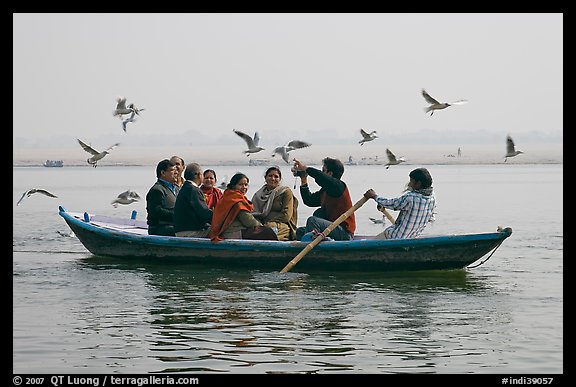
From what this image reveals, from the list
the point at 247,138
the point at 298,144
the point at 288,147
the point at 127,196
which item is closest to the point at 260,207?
the point at 298,144

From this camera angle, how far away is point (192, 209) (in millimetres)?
14977

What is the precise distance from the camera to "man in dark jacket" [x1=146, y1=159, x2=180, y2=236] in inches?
599

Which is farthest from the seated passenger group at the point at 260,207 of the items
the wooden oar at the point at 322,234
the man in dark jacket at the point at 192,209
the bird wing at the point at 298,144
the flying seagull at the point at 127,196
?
the flying seagull at the point at 127,196

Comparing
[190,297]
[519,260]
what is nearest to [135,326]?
[190,297]

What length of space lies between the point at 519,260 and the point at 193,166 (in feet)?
16.0

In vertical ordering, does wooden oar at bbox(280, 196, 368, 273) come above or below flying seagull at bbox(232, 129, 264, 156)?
below

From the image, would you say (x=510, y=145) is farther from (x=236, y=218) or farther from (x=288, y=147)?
(x=236, y=218)

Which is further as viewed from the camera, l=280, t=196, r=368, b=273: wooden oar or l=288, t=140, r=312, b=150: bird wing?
l=288, t=140, r=312, b=150: bird wing

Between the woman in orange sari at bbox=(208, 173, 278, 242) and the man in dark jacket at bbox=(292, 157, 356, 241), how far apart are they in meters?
0.60

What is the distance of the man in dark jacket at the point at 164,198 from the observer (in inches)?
599

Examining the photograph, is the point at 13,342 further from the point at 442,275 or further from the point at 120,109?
the point at 120,109

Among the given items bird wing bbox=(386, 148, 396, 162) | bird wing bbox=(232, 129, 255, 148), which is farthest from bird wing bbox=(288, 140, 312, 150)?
bird wing bbox=(386, 148, 396, 162)

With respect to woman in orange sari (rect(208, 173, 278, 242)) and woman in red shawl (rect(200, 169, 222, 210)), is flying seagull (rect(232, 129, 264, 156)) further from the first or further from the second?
woman in orange sari (rect(208, 173, 278, 242))

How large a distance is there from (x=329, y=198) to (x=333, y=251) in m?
0.63
